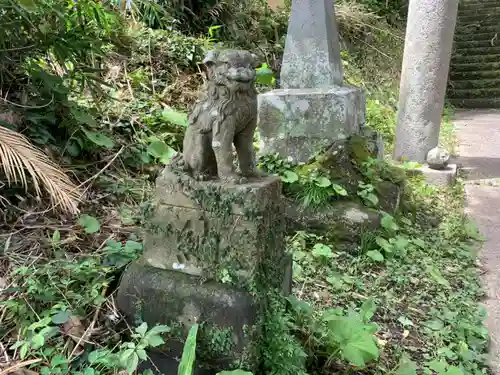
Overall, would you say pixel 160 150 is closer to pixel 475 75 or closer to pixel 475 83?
pixel 475 83

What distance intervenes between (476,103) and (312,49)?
24.4 feet

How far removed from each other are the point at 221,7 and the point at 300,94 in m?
2.82

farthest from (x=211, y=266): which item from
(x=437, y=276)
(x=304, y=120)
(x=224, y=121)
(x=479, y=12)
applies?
(x=479, y=12)

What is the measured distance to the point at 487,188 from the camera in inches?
187

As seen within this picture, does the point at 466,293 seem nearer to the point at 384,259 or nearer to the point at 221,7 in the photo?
the point at 384,259

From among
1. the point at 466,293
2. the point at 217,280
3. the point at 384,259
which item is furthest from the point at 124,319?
the point at 466,293

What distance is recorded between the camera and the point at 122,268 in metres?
2.11

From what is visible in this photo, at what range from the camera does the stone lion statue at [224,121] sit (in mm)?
1660

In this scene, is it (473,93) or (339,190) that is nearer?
(339,190)

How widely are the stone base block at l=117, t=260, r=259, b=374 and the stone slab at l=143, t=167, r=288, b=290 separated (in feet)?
0.18

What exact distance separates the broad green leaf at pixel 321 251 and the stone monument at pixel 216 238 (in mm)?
950

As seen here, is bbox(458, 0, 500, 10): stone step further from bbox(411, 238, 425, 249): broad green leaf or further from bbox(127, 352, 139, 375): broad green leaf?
bbox(127, 352, 139, 375): broad green leaf

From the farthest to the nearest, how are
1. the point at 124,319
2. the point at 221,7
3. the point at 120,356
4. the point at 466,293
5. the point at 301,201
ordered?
the point at 221,7
the point at 301,201
the point at 466,293
the point at 124,319
the point at 120,356

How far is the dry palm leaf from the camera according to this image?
226 centimetres
